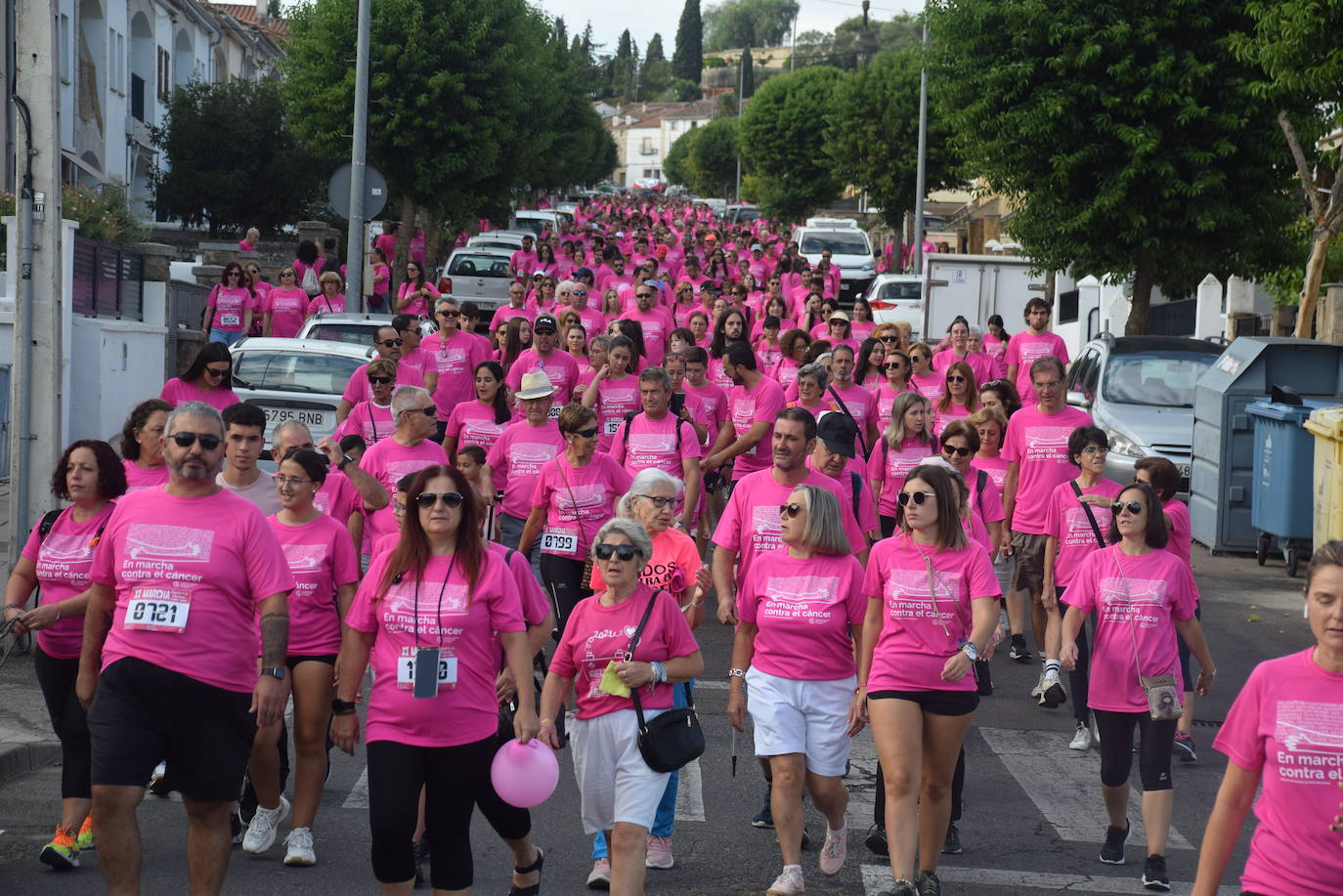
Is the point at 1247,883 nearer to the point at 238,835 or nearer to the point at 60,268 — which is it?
the point at 238,835

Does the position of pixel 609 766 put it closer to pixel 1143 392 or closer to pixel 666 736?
pixel 666 736

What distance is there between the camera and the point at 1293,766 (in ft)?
14.5

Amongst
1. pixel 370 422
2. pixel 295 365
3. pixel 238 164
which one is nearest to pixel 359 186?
pixel 295 365

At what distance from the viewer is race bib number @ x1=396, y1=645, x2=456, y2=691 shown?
5.71 meters

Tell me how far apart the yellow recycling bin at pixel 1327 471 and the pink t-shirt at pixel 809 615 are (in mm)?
7621

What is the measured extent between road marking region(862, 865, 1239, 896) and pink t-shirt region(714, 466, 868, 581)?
4.72 feet

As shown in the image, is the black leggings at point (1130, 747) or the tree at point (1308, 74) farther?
the tree at point (1308, 74)

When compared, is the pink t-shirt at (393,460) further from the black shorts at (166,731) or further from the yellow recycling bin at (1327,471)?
the yellow recycling bin at (1327,471)

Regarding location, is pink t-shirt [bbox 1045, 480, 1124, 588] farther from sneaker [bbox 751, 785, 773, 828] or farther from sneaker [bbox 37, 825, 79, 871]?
sneaker [bbox 37, 825, 79, 871]

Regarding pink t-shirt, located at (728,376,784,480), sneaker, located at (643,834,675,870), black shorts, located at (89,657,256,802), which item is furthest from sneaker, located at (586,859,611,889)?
pink t-shirt, located at (728,376,784,480)

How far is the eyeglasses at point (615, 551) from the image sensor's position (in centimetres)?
633

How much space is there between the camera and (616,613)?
644 cm

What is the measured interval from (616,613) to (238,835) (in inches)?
85.3

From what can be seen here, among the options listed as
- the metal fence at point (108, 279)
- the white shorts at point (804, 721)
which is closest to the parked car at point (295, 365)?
the metal fence at point (108, 279)
